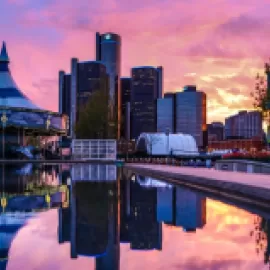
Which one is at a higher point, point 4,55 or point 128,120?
point 4,55

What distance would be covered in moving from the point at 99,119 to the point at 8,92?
17178 millimetres

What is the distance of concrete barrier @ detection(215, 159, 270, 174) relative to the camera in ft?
78.2

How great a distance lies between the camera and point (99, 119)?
60344 millimetres

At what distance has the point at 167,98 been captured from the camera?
19962 cm

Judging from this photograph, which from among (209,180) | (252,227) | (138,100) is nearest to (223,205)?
(252,227)

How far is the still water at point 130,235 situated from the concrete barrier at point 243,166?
11777 millimetres

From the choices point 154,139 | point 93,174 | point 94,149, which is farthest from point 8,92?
point 93,174

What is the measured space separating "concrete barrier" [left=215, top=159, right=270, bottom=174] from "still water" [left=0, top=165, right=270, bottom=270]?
1178 cm

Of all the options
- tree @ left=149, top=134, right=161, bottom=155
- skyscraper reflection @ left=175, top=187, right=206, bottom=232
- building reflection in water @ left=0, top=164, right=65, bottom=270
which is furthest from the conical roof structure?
skyscraper reflection @ left=175, top=187, right=206, bottom=232

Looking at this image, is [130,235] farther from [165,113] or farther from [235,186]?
[165,113]

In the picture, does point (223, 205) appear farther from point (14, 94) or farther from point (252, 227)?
point (14, 94)

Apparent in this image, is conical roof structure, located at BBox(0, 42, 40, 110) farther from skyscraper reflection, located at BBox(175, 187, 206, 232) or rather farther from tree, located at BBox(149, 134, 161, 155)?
skyscraper reflection, located at BBox(175, 187, 206, 232)

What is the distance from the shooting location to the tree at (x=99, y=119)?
6053cm

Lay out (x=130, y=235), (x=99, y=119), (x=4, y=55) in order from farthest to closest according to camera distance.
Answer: (x=4, y=55) → (x=99, y=119) → (x=130, y=235)
